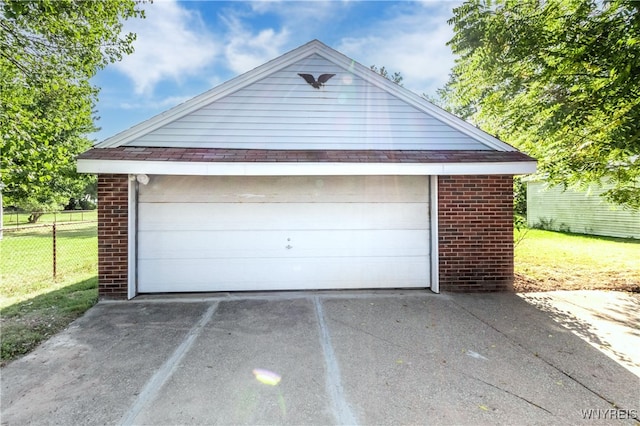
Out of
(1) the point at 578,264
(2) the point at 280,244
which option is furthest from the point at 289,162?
(1) the point at 578,264

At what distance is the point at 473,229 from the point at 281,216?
11.9 feet

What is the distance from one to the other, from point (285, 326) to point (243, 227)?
228 cm

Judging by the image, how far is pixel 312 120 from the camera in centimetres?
611

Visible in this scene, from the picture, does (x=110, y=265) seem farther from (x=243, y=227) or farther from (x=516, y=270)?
(x=516, y=270)

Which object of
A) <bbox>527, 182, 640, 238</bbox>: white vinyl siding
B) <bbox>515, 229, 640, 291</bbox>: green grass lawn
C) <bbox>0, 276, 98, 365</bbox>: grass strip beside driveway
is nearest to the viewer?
<bbox>0, 276, 98, 365</bbox>: grass strip beside driveway

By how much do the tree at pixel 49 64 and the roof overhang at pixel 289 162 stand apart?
0.72m

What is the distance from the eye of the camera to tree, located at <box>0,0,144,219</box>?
4777 millimetres

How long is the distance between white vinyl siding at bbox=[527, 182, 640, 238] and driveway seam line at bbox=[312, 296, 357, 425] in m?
11.2

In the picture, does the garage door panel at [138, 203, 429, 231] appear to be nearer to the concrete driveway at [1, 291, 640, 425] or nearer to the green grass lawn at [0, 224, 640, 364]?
the concrete driveway at [1, 291, 640, 425]

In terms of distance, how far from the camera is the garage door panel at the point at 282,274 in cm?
579

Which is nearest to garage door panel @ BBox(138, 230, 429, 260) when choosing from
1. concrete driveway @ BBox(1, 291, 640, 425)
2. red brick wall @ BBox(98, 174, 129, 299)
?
red brick wall @ BBox(98, 174, 129, 299)

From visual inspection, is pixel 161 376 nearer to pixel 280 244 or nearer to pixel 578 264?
pixel 280 244

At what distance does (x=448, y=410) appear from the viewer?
2.57m

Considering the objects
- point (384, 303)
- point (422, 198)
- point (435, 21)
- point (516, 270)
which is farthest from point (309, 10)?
point (516, 270)
